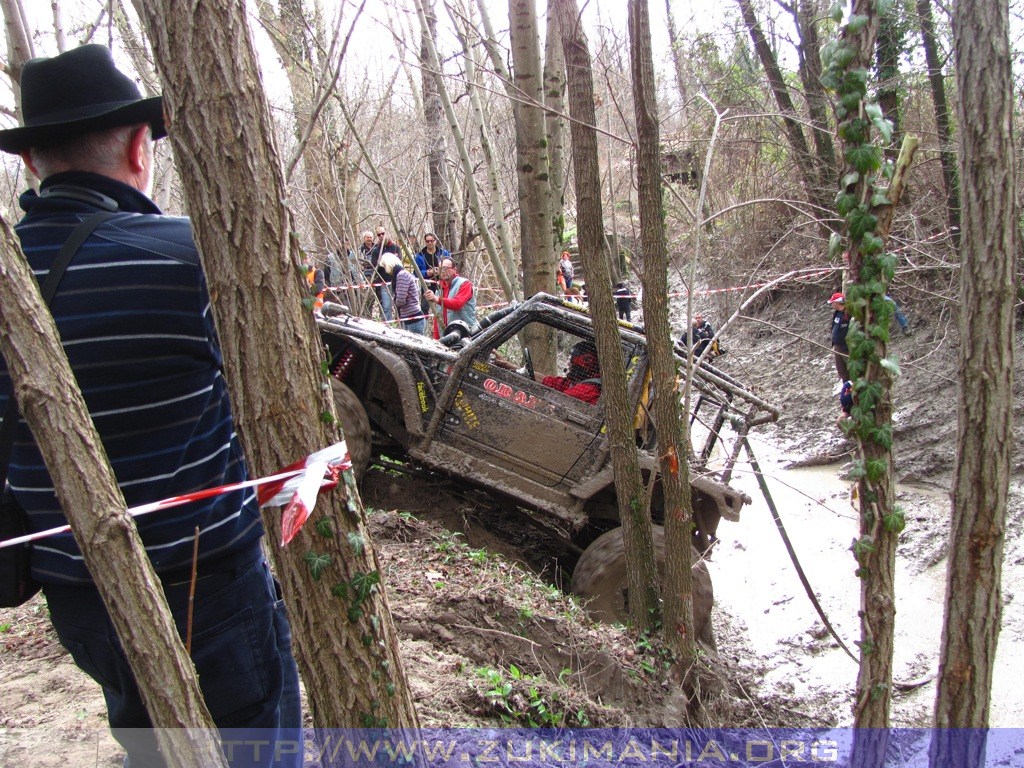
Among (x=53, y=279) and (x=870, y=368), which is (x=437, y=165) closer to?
(x=870, y=368)

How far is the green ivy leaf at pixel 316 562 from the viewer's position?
152cm

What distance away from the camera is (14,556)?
167cm

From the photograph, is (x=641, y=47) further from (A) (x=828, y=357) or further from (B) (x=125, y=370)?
(A) (x=828, y=357)

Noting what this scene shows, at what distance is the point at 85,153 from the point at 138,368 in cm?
47

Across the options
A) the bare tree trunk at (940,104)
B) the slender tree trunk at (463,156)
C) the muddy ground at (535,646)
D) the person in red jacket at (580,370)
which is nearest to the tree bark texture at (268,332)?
the muddy ground at (535,646)

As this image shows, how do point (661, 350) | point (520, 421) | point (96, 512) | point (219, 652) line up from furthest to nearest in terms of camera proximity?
point (520, 421) < point (661, 350) < point (219, 652) < point (96, 512)

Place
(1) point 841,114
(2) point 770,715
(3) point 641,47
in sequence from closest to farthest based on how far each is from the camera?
(1) point 841,114 < (3) point 641,47 < (2) point 770,715

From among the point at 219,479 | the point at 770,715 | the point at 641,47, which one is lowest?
the point at 770,715

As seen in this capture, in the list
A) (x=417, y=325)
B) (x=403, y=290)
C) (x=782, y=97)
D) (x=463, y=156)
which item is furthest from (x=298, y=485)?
(x=782, y=97)

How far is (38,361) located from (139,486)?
592 millimetres

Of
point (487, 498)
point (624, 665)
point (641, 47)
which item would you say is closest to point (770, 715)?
point (624, 665)

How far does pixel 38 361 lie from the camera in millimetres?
1106

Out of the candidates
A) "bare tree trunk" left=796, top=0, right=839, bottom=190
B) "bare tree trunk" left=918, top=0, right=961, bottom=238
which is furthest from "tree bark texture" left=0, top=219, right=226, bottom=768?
"bare tree trunk" left=796, top=0, right=839, bottom=190

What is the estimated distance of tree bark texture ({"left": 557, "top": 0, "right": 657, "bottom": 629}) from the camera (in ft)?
12.7
